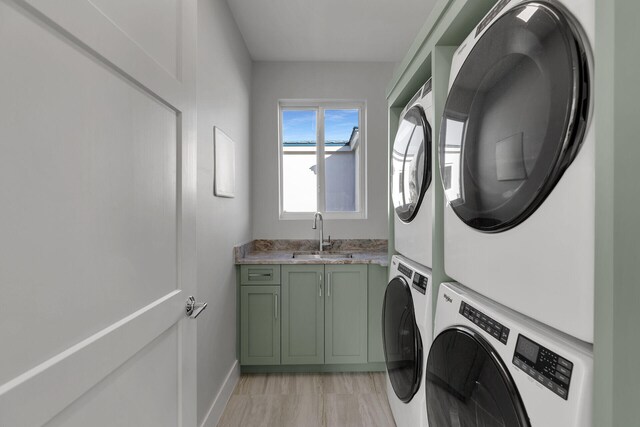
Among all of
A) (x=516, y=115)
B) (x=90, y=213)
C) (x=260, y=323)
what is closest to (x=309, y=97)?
(x=260, y=323)

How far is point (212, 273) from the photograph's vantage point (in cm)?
187

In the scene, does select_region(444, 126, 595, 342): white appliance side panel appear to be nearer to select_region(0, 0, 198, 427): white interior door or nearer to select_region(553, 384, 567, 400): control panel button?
select_region(553, 384, 567, 400): control panel button

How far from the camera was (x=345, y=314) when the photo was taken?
2.48 m

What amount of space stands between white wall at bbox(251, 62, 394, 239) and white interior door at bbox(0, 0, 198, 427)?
205 cm

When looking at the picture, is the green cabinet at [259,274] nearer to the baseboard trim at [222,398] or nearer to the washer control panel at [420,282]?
the baseboard trim at [222,398]

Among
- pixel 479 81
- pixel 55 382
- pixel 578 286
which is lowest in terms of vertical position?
pixel 55 382

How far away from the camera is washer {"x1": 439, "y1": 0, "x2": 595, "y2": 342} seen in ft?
1.70

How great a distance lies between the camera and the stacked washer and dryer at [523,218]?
1.71 ft

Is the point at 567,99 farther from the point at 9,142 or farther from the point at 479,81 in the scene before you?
the point at 9,142

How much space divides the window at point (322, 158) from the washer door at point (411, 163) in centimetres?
148

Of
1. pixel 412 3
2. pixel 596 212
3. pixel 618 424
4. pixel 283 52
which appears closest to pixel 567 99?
pixel 596 212

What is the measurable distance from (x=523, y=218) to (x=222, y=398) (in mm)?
2052

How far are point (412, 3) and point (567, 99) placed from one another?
210 centimetres

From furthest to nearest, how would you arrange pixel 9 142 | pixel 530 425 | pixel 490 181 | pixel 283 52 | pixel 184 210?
pixel 283 52 < pixel 184 210 < pixel 490 181 < pixel 530 425 < pixel 9 142
